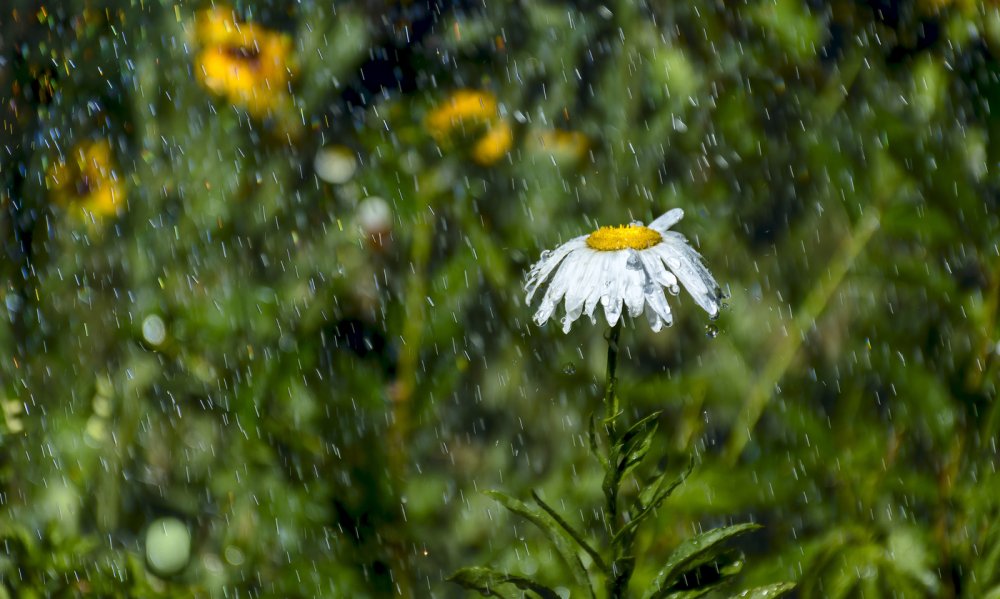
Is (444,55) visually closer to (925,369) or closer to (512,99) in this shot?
(512,99)

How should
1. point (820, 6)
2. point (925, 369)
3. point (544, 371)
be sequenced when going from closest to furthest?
point (925, 369) < point (544, 371) < point (820, 6)

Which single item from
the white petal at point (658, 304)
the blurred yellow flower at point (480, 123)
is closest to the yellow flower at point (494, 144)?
the blurred yellow flower at point (480, 123)

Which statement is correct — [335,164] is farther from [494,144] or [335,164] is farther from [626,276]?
[626,276]

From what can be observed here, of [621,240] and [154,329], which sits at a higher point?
[621,240]

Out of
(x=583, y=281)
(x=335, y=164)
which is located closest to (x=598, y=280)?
(x=583, y=281)

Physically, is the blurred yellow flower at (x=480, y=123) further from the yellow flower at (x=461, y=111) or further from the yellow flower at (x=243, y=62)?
the yellow flower at (x=243, y=62)

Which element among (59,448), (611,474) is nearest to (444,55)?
(59,448)
